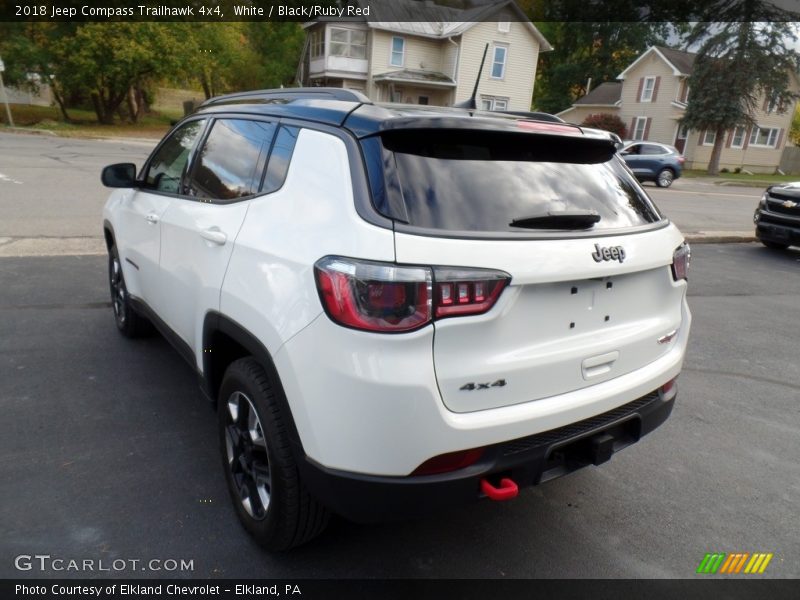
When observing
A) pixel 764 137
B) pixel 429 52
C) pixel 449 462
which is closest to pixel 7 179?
pixel 449 462

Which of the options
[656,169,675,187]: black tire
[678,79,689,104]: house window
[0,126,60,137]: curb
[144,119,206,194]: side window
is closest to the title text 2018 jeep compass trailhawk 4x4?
→ [144,119,206,194]: side window

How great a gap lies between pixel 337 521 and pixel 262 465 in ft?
1.61

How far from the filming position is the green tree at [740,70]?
107 ft

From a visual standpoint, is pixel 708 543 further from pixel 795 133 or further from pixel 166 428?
pixel 795 133

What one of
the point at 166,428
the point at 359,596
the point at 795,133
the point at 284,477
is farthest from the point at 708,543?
the point at 795,133

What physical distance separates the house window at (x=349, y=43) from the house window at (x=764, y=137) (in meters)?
26.1

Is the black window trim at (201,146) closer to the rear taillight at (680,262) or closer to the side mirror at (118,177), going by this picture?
the side mirror at (118,177)

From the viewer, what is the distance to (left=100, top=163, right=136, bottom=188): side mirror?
3.89 metres

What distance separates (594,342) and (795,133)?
229 ft

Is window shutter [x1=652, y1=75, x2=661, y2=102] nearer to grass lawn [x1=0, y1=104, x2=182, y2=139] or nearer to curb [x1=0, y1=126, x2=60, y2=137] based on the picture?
grass lawn [x1=0, y1=104, x2=182, y2=139]

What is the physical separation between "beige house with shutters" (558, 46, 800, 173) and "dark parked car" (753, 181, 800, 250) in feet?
94.9

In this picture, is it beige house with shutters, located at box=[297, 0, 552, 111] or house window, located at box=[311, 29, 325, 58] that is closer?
beige house with shutters, located at box=[297, 0, 552, 111]

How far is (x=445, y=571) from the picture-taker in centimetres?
248

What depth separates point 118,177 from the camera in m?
3.89
